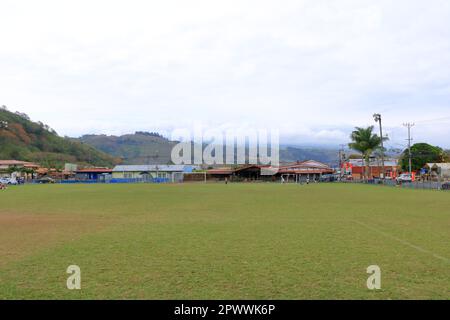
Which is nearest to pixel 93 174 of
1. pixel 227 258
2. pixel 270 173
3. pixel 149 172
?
pixel 149 172

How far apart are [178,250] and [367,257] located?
13.1 ft

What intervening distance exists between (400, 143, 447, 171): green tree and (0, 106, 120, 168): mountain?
99.6 meters

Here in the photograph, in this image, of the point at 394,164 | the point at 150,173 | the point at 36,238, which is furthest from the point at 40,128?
the point at 36,238

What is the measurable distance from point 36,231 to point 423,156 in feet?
282

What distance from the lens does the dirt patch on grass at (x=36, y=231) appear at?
920cm

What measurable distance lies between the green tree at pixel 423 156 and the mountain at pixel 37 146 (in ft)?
327

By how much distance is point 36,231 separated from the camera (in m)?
12.2

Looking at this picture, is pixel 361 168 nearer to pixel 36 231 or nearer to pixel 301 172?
pixel 301 172

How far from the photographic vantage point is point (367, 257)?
806 centimetres

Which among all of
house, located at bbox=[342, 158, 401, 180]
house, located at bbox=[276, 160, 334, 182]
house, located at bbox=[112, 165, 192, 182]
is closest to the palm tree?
house, located at bbox=[276, 160, 334, 182]

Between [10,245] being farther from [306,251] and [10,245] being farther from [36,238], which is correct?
[306,251]

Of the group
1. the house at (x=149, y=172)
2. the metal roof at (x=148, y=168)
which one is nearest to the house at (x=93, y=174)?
the house at (x=149, y=172)

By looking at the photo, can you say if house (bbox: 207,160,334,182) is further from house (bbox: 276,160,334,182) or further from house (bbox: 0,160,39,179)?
house (bbox: 0,160,39,179)

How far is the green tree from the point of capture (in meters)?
84.7
